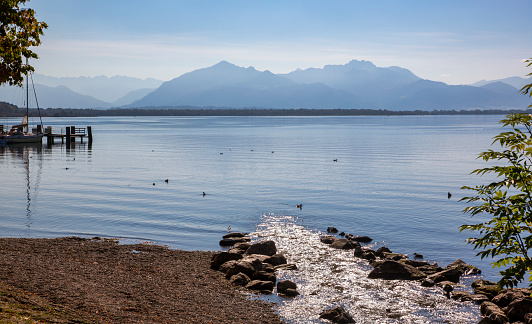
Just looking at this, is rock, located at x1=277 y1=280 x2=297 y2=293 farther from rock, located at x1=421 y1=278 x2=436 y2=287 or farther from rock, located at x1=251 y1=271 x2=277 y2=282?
rock, located at x1=421 y1=278 x2=436 y2=287

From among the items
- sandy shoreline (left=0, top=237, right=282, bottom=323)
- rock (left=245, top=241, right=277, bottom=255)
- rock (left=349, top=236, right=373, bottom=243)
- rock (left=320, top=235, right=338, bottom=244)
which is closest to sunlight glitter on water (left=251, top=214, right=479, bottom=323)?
rock (left=245, top=241, right=277, bottom=255)

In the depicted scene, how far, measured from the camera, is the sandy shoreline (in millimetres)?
12211

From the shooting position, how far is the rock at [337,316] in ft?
44.9

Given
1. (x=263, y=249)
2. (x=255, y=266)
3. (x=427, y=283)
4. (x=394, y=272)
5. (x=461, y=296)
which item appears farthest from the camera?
(x=263, y=249)

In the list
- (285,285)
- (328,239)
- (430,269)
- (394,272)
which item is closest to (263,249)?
(285,285)

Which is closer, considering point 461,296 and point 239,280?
point 461,296

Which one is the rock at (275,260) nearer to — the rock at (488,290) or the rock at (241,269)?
the rock at (241,269)

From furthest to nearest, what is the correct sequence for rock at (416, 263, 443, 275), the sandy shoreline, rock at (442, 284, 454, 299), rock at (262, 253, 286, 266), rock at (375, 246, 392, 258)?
rock at (375, 246, 392, 258)
rock at (262, 253, 286, 266)
rock at (416, 263, 443, 275)
rock at (442, 284, 454, 299)
the sandy shoreline

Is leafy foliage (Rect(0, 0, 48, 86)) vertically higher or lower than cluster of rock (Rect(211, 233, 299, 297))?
higher

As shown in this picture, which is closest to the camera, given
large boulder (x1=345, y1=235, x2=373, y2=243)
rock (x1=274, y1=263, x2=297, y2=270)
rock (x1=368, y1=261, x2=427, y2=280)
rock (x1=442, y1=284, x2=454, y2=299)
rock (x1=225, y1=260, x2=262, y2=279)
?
rock (x1=442, y1=284, x2=454, y2=299)

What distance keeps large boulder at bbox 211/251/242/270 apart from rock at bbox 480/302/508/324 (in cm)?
912

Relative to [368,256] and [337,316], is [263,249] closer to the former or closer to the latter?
[368,256]

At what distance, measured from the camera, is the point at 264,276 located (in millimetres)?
17000

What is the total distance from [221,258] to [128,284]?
4.50 m
